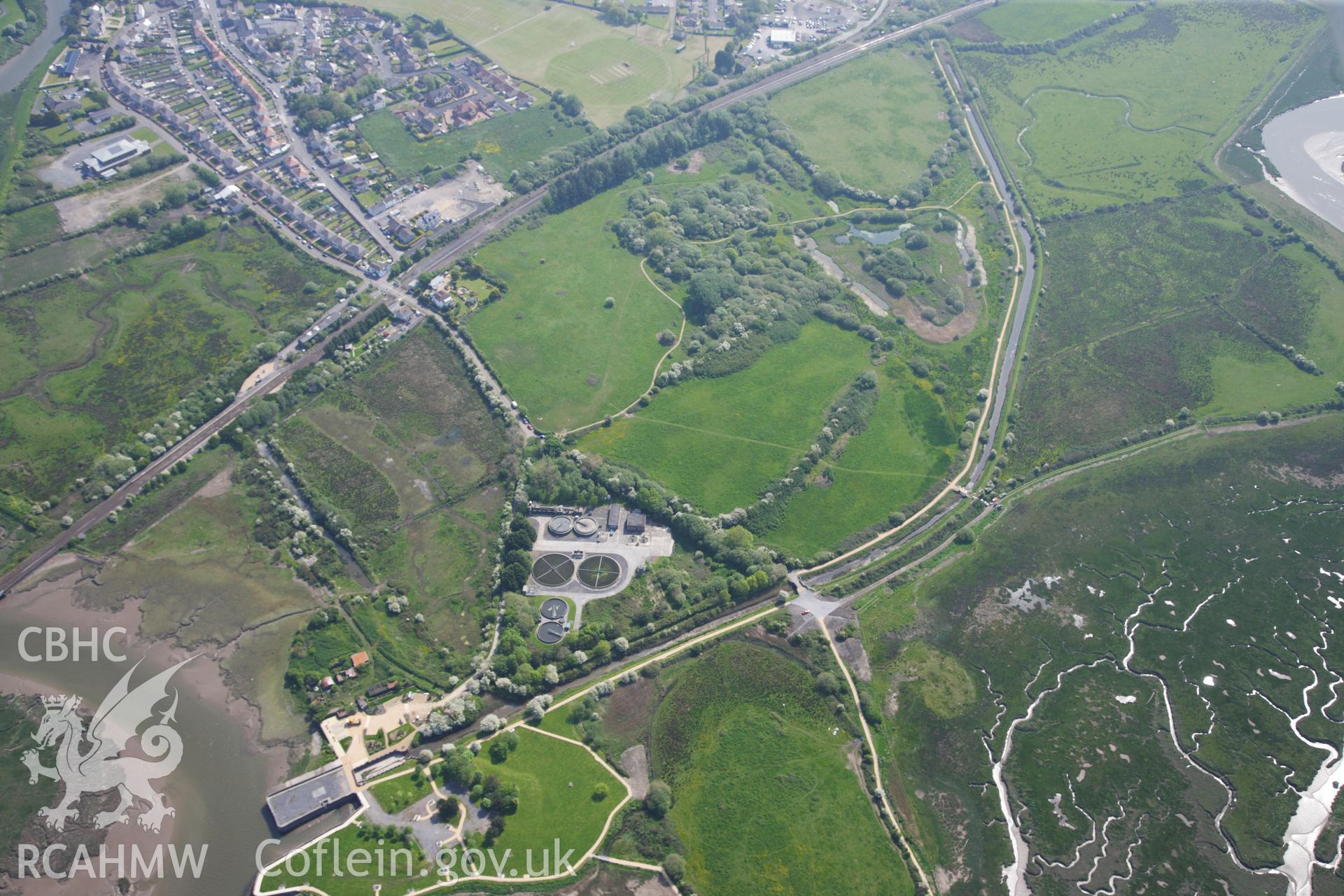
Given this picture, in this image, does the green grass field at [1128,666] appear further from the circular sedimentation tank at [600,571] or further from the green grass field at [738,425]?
the circular sedimentation tank at [600,571]

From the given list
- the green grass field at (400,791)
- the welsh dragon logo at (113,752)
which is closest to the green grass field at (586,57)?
the welsh dragon logo at (113,752)

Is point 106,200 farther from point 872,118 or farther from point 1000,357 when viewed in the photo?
point 1000,357

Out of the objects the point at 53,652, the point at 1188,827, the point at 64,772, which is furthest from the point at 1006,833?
the point at 53,652

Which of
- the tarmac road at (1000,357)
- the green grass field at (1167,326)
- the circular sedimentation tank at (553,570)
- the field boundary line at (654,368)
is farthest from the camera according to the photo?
the green grass field at (1167,326)

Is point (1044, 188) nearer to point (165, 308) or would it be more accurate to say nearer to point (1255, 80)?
point (1255, 80)

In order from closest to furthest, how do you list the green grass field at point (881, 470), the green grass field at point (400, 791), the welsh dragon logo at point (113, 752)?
the welsh dragon logo at point (113, 752)
the green grass field at point (400, 791)
the green grass field at point (881, 470)

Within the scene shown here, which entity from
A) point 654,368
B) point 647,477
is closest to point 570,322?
point 654,368

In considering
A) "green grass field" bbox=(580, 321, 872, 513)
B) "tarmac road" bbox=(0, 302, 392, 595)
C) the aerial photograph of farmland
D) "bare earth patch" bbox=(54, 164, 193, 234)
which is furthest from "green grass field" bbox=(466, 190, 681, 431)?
"bare earth patch" bbox=(54, 164, 193, 234)
